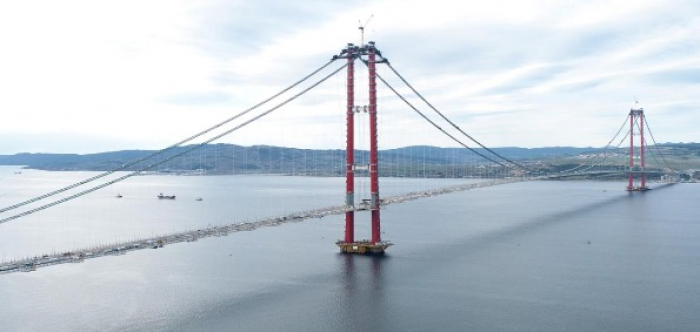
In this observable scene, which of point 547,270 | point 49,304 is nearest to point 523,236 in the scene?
point 547,270

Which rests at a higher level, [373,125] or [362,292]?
[373,125]

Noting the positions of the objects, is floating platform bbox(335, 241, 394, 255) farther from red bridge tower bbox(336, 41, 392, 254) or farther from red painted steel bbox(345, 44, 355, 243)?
red painted steel bbox(345, 44, 355, 243)

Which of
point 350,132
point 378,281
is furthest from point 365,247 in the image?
point 350,132

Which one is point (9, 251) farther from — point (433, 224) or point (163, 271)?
point (433, 224)

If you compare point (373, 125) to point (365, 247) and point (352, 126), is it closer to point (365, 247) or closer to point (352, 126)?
point (352, 126)

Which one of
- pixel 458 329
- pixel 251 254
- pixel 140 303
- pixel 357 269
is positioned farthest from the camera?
pixel 251 254

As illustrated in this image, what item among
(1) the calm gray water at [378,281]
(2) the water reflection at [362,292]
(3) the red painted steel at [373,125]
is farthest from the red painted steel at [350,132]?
(1) the calm gray water at [378,281]
